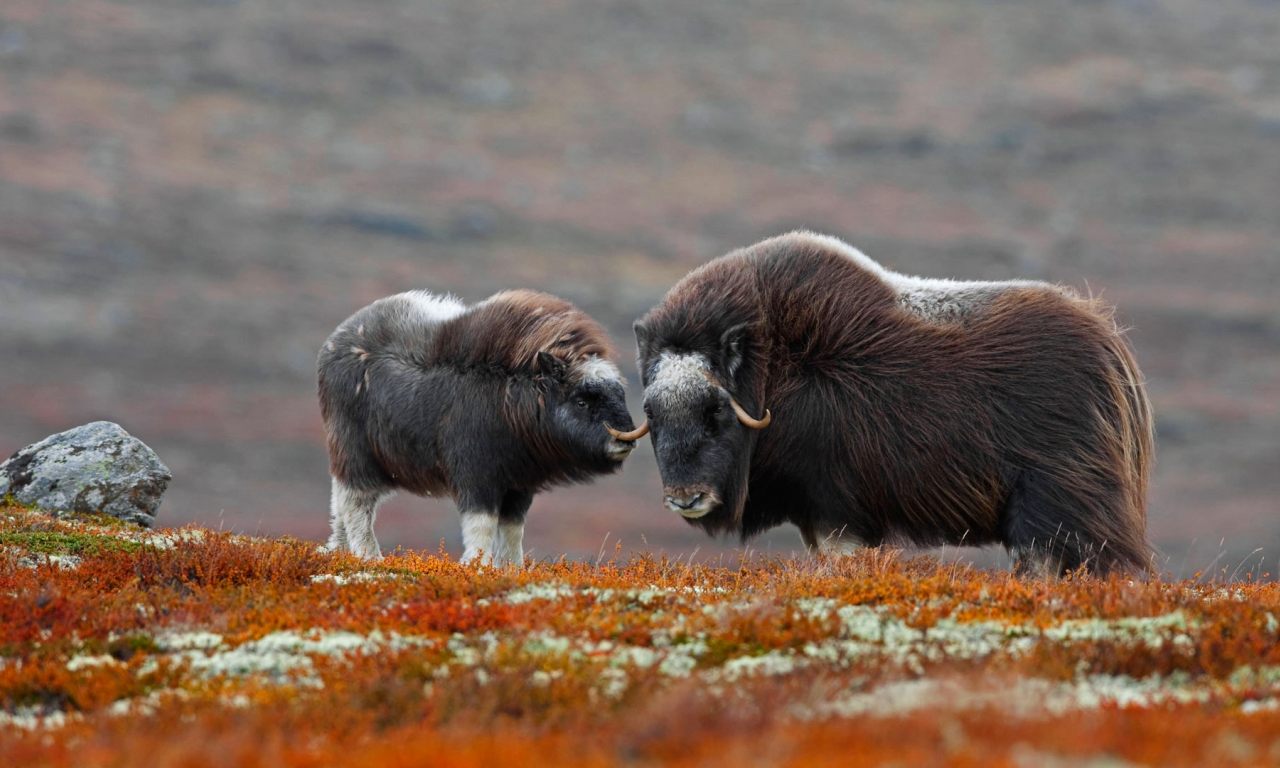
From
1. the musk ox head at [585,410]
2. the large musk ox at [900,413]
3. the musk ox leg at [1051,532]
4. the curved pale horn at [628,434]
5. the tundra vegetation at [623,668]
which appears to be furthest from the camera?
the musk ox head at [585,410]

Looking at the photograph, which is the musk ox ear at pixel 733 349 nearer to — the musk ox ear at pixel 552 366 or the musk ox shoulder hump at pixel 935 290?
the musk ox shoulder hump at pixel 935 290

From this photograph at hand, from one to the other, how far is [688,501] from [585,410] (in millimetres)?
1738

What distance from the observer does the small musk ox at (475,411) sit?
9695 millimetres

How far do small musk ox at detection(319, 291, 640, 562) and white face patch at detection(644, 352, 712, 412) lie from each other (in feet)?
3.32

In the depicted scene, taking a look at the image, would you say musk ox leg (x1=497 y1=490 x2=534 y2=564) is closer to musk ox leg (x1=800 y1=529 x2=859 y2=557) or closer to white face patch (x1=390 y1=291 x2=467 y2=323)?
white face patch (x1=390 y1=291 x2=467 y2=323)

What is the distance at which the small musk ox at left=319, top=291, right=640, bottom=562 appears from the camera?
31.8 ft

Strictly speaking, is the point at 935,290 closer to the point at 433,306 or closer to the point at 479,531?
the point at 479,531

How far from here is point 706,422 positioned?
8.41 m

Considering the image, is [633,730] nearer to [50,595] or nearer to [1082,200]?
[50,595]

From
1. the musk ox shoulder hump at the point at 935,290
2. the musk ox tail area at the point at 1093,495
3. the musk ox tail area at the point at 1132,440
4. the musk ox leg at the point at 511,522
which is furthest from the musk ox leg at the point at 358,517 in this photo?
the musk ox tail area at the point at 1132,440

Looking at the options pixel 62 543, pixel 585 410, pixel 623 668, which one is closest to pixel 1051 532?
pixel 585 410

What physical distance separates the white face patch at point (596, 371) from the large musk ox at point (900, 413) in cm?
101

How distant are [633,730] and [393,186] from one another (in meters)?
89.7

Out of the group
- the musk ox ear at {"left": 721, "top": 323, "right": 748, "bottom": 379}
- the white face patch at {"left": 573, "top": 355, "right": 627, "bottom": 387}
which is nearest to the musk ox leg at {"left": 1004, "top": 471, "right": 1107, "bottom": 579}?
the musk ox ear at {"left": 721, "top": 323, "right": 748, "bottom": 379}
